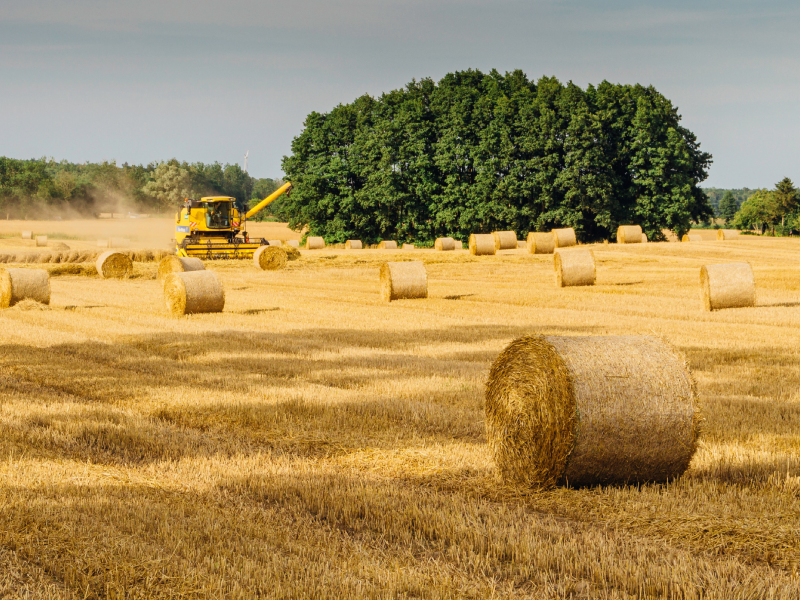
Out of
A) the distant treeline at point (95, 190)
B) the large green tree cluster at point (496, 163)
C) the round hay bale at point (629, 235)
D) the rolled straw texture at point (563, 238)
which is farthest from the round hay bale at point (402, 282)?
the distant treeline at point (95, 190)

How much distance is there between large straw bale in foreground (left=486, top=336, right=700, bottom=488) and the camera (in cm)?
597

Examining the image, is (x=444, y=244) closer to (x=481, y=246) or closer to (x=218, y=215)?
(x=481, y=246)

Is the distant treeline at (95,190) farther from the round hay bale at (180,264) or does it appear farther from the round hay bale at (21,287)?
the round hay bale at (21,287)

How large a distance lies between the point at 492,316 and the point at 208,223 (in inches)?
772

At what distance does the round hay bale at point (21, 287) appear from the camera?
18.2 meters

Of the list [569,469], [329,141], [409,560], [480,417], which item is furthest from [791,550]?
[329,141]

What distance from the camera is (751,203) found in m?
94.4

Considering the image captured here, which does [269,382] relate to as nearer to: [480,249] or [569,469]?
[569,469]

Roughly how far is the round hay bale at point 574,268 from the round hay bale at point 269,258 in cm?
1110

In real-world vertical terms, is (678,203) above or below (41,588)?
above

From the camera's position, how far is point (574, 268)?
77.7ft

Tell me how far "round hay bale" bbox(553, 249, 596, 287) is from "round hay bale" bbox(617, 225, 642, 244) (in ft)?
71.4

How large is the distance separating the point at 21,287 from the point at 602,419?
15.7m

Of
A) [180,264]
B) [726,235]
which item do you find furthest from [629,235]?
[180,264]
